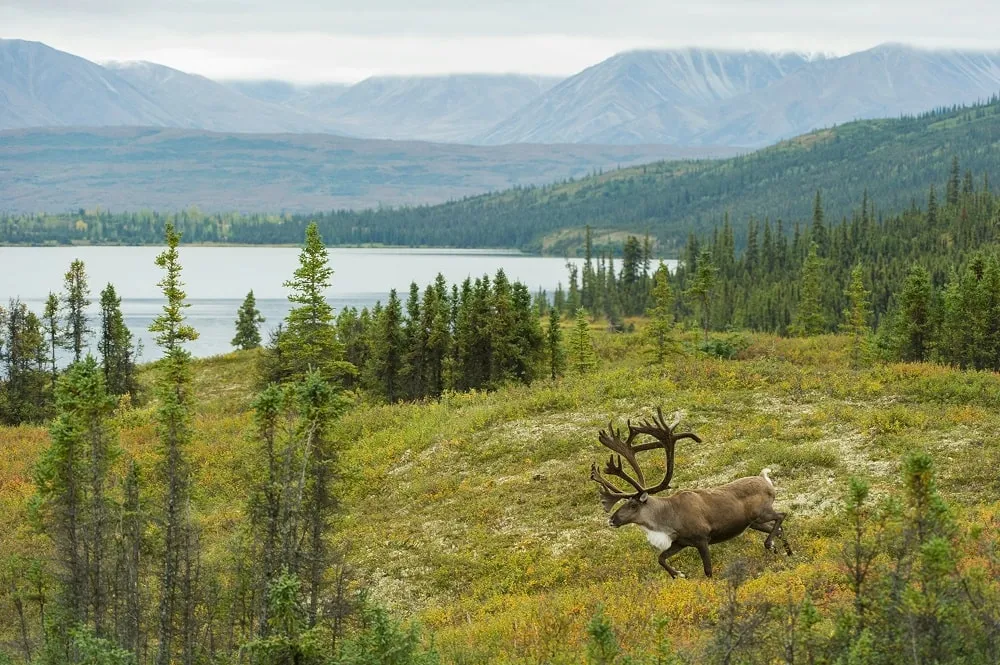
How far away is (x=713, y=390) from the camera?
3694 centimetres

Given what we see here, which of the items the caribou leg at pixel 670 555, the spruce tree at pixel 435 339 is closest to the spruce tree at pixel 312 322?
the spruce tree at pixel 435 339

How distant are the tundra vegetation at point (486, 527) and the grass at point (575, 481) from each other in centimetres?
10

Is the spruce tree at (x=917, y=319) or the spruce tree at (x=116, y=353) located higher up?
the spruce tree at (x=917, y=319)

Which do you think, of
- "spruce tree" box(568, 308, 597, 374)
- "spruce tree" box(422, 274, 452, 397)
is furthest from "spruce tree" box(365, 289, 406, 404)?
"spruce tree" box(568, 308, 597, 374)

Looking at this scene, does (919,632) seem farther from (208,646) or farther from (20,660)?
(20,660)

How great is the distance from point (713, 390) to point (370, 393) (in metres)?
36.7

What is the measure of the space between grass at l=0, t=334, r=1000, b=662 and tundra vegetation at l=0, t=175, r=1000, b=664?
0.10 meters

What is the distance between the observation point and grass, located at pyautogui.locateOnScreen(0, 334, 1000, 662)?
19.0 m

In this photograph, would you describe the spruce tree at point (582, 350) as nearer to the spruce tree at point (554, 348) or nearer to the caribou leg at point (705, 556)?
the spruce tree at point (554, 348)

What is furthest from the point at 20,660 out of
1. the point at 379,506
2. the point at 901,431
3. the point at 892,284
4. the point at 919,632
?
the point at 892,284

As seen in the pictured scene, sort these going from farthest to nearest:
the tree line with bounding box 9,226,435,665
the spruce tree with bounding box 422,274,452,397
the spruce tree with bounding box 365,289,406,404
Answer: the spruce tree with bounding box 365,289,406,404 → the spruce tree with bounding box 422,274,452,397 → the tree line with bounding box 9,226,435,665

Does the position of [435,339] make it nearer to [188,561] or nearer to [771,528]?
[188,561]

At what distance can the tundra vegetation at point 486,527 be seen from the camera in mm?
13484

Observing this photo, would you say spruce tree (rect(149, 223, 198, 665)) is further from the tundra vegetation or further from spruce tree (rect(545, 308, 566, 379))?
spruce tree (rect(545, 308, 566, 379))
